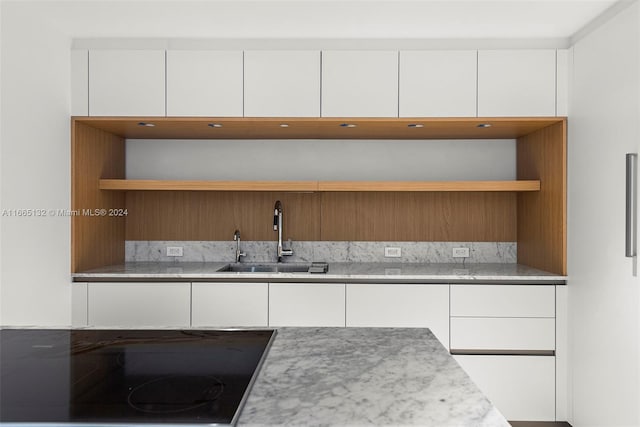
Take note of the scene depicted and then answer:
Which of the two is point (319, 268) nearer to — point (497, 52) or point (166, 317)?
point (166, 317)

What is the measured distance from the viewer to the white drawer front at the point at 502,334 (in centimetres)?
306

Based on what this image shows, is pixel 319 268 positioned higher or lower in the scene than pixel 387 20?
lower

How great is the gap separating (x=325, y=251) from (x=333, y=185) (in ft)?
2.19

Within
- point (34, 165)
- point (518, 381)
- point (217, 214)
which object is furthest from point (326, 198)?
point (34, 165)

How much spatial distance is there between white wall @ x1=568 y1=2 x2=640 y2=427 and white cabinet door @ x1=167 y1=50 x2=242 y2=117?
2014mm

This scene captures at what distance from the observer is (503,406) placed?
3082mm

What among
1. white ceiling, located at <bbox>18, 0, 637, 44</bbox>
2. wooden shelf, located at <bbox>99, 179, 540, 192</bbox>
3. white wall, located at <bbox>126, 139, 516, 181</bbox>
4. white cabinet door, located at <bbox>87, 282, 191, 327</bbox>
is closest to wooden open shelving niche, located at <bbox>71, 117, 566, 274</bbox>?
wooden shelf, located at <bbox>99, 179, 540, 192</bbox>

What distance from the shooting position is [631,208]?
230cm

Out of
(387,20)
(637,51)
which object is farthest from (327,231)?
(637,51)

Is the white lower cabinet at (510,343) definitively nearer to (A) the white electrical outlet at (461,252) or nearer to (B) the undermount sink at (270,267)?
(A) the white electrical outlet at (461,252)

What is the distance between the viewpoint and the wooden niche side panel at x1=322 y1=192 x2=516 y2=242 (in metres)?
3.77

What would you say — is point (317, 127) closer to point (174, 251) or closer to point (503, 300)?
point (174, 251)

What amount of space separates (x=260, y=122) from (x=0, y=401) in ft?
8.02

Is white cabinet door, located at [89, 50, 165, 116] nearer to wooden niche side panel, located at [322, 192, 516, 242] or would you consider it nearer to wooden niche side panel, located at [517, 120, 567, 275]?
wooden niche side panel, located at [322, 192, 516, 242]
